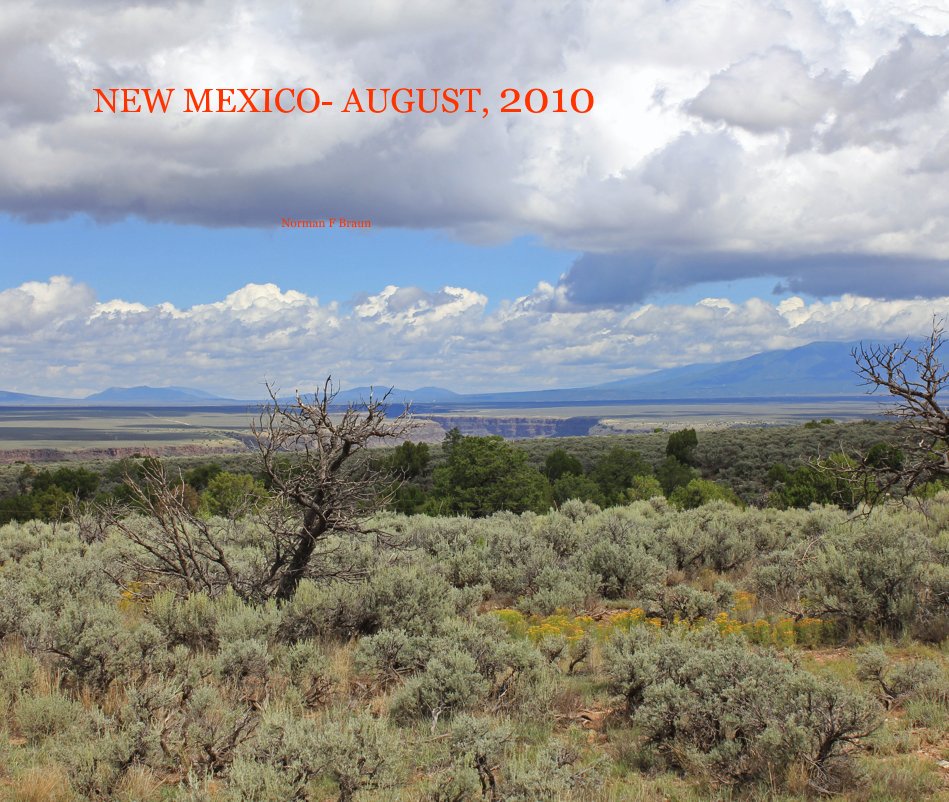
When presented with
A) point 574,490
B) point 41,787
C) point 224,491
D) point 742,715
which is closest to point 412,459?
point 574,490

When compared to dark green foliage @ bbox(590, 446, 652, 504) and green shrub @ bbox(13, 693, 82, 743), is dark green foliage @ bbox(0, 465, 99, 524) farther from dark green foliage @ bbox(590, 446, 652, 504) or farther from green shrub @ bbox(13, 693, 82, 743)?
green shrub @ bbox(13, 693, 82, 743)

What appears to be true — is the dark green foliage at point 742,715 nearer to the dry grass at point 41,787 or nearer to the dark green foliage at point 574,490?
the dry grass at point 41,787

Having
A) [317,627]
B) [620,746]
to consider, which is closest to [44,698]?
[317,627]

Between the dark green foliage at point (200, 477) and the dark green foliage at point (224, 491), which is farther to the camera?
Answer: the dark green foliage at point (200, 477)

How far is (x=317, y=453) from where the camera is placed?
1131 cm

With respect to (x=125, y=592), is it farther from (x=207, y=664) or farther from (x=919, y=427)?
(x=919, y=427)

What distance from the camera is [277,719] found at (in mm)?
6551

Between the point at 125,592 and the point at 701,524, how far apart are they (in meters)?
11.6

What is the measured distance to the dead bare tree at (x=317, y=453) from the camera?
35.2 ft

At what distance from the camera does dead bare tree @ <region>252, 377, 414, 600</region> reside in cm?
1074

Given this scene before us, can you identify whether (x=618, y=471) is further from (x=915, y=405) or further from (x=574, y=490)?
(x=915, y=405)

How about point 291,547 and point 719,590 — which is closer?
point 291,547

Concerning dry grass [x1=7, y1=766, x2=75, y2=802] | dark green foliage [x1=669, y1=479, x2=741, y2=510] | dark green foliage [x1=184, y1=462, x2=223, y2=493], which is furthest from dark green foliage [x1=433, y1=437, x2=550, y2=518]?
dry grass [x1=7, y1=766, x2=75, y2=802]

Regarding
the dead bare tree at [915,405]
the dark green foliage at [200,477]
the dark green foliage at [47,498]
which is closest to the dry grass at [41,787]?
the dead bare tree at [915,405]
